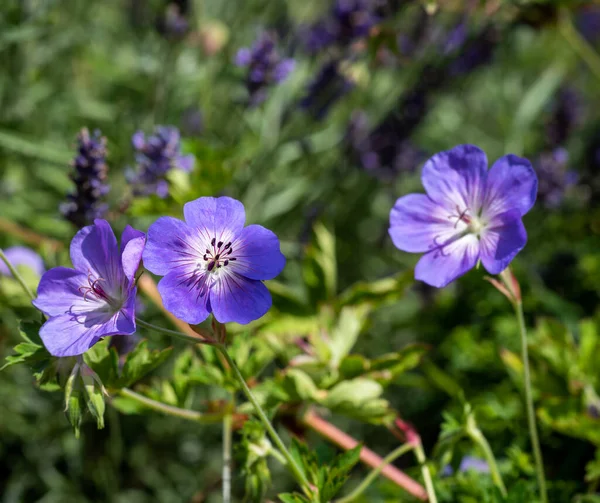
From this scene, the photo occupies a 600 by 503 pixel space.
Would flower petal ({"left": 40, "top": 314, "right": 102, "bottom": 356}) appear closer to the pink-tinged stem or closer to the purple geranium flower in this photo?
the purple geranium flower

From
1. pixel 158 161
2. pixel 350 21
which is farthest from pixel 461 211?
pixel 350 21

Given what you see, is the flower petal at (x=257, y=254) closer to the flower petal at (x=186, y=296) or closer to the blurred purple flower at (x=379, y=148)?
the flower petal at (x=186, y=296)

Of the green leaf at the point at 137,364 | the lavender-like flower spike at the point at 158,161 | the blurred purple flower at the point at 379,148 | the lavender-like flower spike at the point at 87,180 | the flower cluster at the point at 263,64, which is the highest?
the flower cluster at the point at 263,64

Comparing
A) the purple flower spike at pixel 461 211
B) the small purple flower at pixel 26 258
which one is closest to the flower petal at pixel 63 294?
the purple flower spike at pixel 461 211

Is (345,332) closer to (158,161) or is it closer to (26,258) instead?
(158,161)

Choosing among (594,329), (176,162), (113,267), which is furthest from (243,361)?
(594,329)

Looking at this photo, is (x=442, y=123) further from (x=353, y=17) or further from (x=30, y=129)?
(x=30, y=129)
